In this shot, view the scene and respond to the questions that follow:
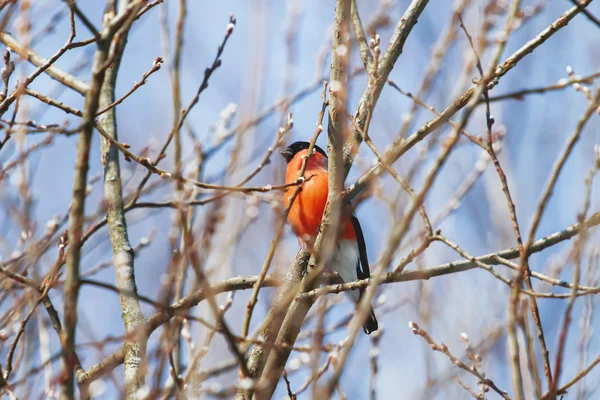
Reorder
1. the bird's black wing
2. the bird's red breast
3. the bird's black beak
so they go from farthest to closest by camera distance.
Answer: the bird's black beak → the bird's black wing → the bird's red breast

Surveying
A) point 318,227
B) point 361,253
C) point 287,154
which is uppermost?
point 287,154

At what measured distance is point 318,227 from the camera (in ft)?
14.6

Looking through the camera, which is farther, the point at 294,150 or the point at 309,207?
the point at 294,150

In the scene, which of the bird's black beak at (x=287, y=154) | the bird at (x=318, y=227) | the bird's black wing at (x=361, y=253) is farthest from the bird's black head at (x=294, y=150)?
the bird's black wing at (x=361, y=253)

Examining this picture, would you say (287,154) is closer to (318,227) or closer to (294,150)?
(294,150)

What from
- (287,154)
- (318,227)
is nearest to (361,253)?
(318,227)

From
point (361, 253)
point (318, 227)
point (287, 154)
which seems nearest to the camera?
point (318, 227)

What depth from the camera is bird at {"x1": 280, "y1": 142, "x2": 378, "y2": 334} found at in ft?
14.8

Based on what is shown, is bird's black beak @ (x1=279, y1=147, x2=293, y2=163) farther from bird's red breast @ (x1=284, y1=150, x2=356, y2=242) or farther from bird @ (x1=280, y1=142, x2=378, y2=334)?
bird's red breast @ (x1=284, y1=150, x2=356, y2=242)

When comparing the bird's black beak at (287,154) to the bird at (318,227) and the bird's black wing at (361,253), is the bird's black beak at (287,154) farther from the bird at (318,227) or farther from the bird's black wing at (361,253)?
the bird's black wing at (361,253)

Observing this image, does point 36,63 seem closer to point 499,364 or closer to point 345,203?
point 345,203

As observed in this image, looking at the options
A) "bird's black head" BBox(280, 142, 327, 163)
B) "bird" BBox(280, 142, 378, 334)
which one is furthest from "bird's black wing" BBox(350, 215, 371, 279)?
"bird's black head" BBox(280, 142, 327, 163)

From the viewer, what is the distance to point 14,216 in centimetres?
333

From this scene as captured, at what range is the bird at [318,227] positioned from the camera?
4496mm
